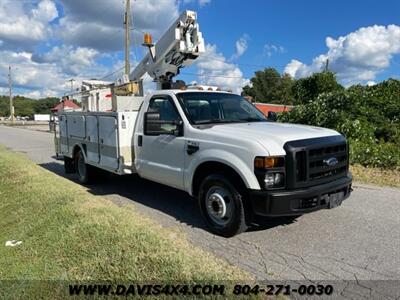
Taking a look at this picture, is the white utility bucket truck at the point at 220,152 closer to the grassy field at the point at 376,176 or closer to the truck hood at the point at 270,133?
the truck hood at the point at 270,133

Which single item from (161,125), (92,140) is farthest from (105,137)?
(161,125)

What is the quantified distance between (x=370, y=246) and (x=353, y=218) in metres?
1.15

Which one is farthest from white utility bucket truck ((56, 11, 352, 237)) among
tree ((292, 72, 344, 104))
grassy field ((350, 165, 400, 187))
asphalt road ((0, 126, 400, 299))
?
tree ((292, 72, 344, 104))

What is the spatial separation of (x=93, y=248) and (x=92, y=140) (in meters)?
4.28

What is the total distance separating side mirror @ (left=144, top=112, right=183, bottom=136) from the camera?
6109 millimetres

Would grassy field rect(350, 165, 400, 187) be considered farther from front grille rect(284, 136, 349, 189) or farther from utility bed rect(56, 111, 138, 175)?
utility bed rect(56, 111, 138, 175)

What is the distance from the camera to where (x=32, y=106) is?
14500cm

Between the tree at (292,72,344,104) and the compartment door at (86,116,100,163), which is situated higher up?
the tree at (292,72,344,104)

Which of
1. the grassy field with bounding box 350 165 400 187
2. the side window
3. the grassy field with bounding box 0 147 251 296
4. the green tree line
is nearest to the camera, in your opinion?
the grassy field with bounding box 0 147 251 296

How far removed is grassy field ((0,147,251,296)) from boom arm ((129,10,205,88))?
3.77 meters

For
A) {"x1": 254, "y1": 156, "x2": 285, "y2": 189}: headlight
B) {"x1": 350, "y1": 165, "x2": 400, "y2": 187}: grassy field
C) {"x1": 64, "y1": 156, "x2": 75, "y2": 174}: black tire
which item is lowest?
{"x1": 350, "y1": 165, "x2": 400, "y2": 187}: grassy field

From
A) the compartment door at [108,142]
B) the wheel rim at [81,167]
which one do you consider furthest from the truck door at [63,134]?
the compartment door at [108,142]

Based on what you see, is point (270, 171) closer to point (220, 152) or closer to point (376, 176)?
point (220, 152)

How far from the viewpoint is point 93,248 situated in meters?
4.63
